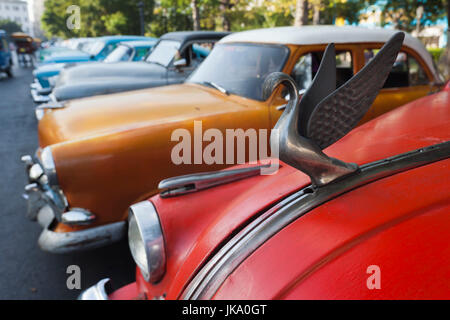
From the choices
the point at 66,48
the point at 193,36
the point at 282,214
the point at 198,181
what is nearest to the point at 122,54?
the point at 193,36

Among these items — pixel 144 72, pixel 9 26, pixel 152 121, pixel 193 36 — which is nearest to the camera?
pixel 152 121

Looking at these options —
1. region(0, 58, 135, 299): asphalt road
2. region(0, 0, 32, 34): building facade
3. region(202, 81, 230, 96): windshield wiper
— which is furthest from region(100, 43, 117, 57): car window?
region(0, 0, 32, 34): building facade

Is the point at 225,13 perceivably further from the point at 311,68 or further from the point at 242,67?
the point at 311,68

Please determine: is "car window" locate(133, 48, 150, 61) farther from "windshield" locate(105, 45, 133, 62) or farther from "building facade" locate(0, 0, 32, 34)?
"building facade" locate(0, 0, 32, 34)

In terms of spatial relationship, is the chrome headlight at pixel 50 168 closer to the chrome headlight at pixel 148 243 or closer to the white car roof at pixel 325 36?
the chrome headlight at pixel 148 243

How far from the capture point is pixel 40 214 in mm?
2709

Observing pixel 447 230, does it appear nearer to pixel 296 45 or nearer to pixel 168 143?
pixel 168 143

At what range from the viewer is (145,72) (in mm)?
5641

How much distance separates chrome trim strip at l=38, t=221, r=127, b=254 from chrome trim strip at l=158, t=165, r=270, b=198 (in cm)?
104

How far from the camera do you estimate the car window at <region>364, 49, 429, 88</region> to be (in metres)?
3.47

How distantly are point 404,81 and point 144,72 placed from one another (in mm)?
3687

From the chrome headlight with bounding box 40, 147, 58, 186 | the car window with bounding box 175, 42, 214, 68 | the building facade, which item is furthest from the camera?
the building facade

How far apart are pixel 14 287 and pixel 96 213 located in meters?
0.90
